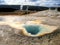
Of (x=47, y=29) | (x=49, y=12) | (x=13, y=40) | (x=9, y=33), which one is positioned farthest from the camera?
(x=49, y=12)

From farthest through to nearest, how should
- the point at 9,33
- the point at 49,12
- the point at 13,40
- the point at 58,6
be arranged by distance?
the point at 58,6
the point at 49,12
the point at 9,33
the point at 13,40

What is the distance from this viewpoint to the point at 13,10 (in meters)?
3.59

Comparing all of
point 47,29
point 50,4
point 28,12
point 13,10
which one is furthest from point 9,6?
point 47,29

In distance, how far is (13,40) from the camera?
1.84 meters

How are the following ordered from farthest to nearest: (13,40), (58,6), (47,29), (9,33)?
(58,6), (47,29), (9,33), (13,40)

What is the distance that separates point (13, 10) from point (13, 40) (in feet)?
6.02

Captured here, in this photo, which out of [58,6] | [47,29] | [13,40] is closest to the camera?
[13,40]

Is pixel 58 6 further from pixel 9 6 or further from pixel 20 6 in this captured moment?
pixel 9 6

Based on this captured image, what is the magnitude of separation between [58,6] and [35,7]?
53 centimetres

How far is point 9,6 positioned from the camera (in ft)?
11.7

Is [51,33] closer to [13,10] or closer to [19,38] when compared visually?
[19,38]

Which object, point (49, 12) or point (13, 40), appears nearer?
point (13, 40)

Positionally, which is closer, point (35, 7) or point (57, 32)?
point (57, 32)

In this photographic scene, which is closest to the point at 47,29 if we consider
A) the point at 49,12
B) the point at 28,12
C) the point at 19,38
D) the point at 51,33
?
the point at 51,33
